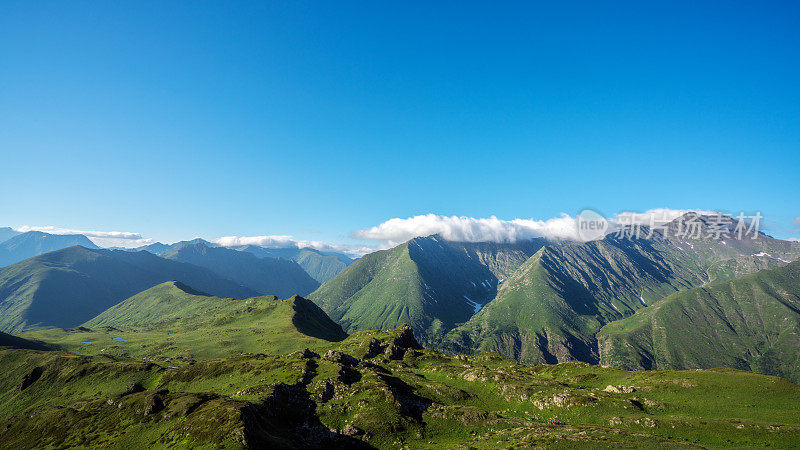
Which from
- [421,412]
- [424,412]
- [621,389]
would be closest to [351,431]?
[421,412]

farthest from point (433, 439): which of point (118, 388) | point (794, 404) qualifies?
point (118, 388)

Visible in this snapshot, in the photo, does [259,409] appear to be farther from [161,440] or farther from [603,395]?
[603,395]

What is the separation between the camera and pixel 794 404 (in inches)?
2643

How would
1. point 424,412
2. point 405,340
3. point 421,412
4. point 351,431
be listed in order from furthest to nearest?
1. point 405,340
2. point 421,412
3. point 424,412
4. point 351,431

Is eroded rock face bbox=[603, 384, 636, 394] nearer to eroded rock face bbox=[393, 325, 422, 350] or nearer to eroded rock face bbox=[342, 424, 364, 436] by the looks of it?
eroded rock face bbox=[342, 424, 364, 436]

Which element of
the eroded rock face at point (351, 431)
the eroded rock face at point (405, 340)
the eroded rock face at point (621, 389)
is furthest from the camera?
the eroded rock face at point (405, 340)

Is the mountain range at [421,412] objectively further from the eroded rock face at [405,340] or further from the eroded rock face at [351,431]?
the eroded rock face at [405,340]

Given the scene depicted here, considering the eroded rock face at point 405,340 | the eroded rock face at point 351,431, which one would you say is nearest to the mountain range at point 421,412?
the eroded rock face at point 351,431

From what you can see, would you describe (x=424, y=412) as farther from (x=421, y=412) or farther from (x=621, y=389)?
(x=621, y=389)

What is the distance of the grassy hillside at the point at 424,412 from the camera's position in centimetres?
5666

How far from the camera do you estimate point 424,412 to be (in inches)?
3066

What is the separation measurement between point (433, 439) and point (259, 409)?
38066 millimetres

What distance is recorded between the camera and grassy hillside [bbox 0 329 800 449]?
186 feet

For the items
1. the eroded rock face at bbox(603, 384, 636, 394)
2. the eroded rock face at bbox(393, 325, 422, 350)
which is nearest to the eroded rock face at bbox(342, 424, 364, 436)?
the eroded rock face at bbox(603, 384, 636, 394)
